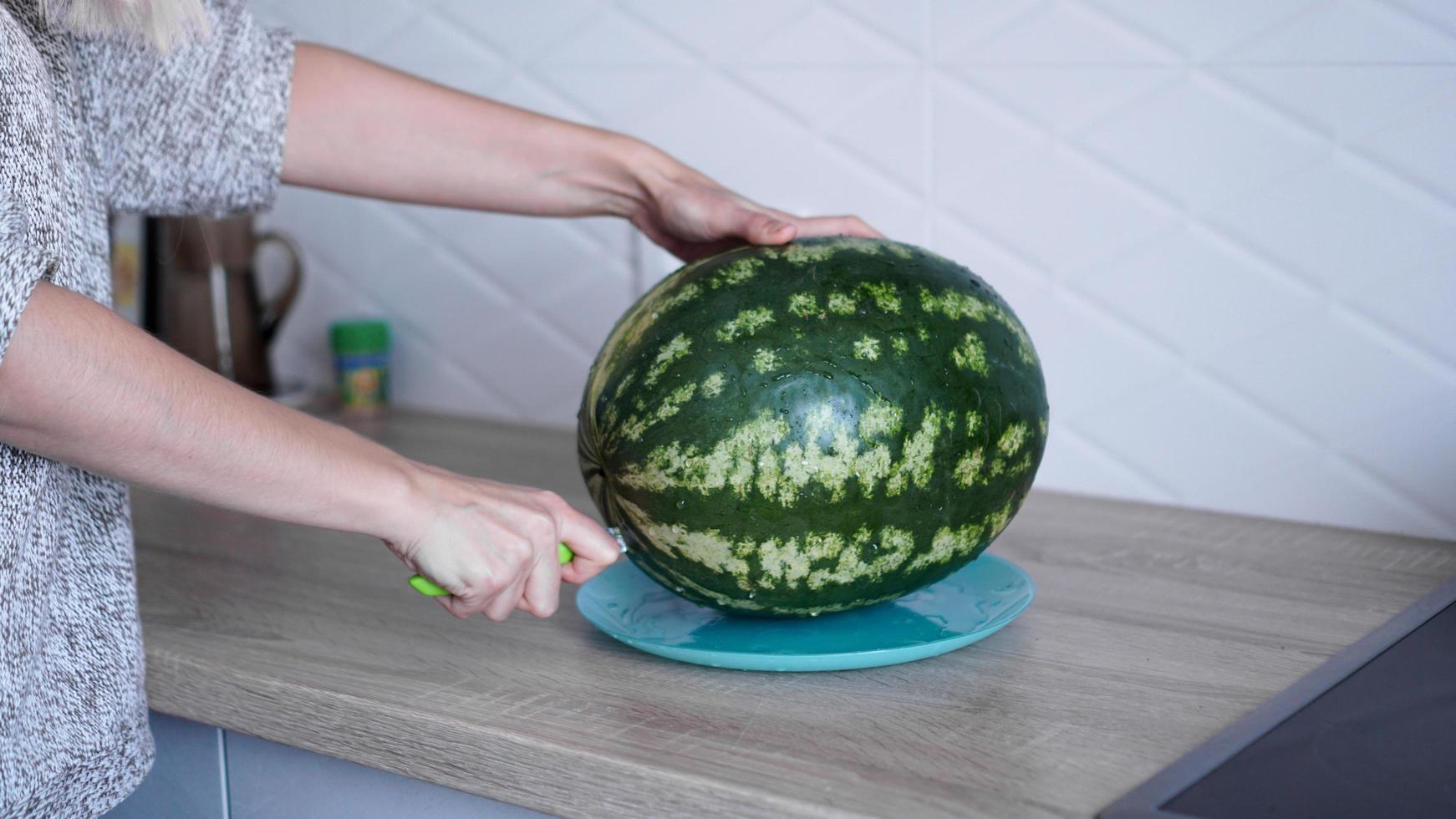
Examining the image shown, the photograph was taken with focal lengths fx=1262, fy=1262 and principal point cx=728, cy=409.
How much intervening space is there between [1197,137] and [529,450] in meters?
0.90

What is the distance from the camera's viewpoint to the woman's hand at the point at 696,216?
1089mm

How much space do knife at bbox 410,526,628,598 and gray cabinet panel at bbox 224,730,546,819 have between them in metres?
0.15

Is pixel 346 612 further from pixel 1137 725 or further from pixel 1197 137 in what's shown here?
pixel 1197 137

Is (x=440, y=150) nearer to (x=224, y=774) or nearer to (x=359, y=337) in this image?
(x=224, y=774)

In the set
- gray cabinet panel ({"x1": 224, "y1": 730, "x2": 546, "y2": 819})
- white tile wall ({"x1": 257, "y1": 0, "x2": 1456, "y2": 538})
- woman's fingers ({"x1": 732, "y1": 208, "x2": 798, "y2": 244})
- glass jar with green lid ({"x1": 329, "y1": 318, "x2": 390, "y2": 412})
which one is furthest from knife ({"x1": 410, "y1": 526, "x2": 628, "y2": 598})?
glass jar with green lid ({"x1": 329, "y1": 318, "x2": 390, "y2": 412})

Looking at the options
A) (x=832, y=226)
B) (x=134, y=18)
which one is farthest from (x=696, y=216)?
(x=134, y=18)

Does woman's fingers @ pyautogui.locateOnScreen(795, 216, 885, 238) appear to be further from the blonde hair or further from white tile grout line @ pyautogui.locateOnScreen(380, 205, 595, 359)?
white tile grout line @ pyautogui.locateOnScreen(380, 205, 595, 359)

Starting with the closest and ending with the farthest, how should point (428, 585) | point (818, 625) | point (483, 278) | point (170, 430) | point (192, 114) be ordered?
point (170, 430)
point (428, 585)
point (818, 625)
point (192, 114)
point (483, 278)

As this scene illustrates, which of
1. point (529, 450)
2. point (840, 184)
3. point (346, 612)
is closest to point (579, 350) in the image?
point (529, 450)

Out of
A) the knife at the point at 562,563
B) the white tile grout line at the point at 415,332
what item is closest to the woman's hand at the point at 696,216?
the knife at the point at 562,563

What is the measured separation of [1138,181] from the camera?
1.30 meters

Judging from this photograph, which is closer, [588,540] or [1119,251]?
[588,540]

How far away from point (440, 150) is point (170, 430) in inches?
20.0

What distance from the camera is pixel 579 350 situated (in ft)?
5.73
